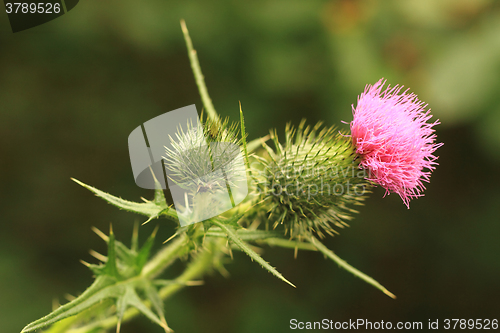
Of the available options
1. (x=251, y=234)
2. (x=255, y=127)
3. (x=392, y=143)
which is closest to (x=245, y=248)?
(x=251, y=234)

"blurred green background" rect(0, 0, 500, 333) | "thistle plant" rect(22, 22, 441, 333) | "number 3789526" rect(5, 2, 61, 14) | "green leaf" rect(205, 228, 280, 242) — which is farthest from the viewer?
"blurred green background" rect(0, 0, 500, 333)

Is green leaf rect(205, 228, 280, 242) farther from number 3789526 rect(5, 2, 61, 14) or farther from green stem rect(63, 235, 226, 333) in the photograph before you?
number 3789526 rect(5, 2, 61, 14)

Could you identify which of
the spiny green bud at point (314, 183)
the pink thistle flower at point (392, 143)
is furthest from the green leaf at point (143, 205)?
the pink thistle flower at point (392, 143)

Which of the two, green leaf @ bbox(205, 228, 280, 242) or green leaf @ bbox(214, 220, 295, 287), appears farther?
green leaf @ bbox(205, 228, 280, 242)

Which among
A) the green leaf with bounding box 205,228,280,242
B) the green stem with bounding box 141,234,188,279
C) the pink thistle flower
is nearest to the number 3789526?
the green stem with bounding box 141,234,188,279

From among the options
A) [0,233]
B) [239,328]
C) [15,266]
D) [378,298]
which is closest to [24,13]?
[0,233]

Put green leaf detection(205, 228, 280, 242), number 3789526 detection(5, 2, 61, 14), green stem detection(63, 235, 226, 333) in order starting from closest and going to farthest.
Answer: green leaf detection(205, 228, 280, 242) < green stem detection(63, 235, 226, 333) < number 3789526 detection(5, 2, 61, 14)

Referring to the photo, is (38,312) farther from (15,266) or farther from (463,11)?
(463,11)
